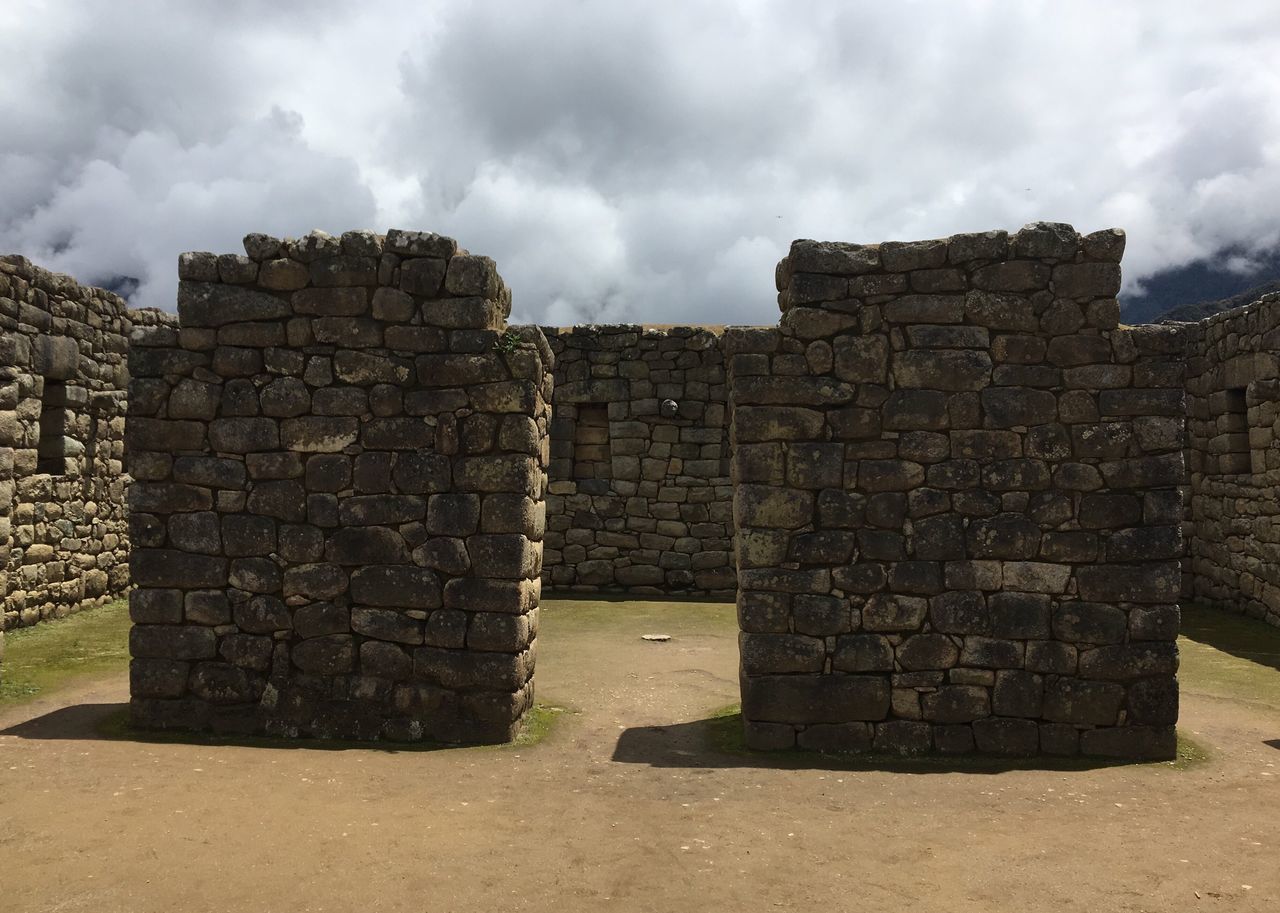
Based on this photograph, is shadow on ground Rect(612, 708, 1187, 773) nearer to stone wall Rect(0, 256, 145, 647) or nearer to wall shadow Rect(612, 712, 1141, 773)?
wall shadow Rect(612, 712, 1141, 773)

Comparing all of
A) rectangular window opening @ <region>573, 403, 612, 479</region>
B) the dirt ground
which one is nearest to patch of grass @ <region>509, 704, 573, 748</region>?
the dirt ground

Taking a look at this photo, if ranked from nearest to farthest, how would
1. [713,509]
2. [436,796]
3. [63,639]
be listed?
[436,796]
[63,639]
[713,509]

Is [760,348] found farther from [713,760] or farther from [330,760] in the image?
[330,760]

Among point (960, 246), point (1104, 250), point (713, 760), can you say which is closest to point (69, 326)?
point (713, 760)

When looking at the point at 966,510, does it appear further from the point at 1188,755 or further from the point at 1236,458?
the point at 1236,458

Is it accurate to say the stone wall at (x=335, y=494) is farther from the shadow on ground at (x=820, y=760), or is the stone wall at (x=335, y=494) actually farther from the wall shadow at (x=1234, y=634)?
the wall shadow at (x=1234, y=634)

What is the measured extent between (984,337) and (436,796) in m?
5.08

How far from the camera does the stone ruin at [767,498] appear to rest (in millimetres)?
6836

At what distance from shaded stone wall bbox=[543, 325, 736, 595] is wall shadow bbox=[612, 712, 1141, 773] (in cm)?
904

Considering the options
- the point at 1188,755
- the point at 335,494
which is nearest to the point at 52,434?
the point at 335,494

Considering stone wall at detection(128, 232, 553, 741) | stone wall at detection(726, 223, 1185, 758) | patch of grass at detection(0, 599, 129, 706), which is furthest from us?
patch of grass at detection(0, 599, 129, 706)

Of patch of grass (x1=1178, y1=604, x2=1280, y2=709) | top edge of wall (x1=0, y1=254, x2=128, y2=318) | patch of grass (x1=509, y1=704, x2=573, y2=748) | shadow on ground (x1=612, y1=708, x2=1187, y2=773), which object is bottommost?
patch of grass (x1=1178, y1=604, x2=1280, y2=709)

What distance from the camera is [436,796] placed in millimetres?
5809

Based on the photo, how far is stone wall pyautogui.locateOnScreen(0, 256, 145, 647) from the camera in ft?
36.9
